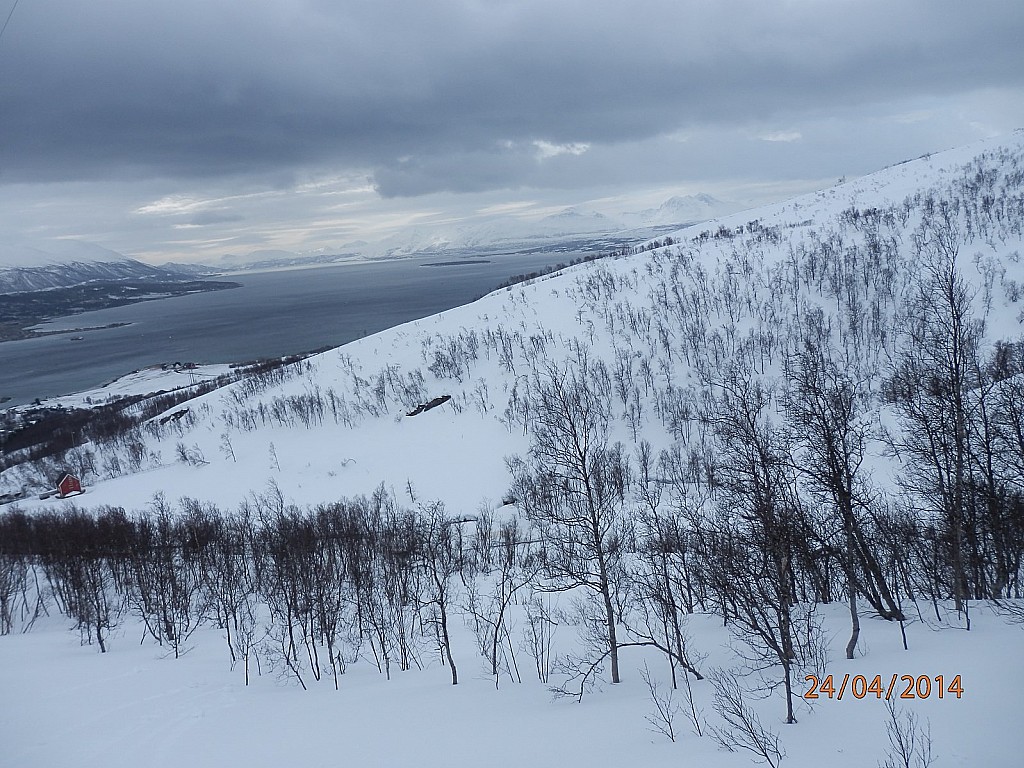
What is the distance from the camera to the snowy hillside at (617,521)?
36.7 feet

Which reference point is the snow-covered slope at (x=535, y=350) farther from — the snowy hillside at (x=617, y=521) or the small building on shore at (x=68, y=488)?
the small building on shore at (x=68, y=488)

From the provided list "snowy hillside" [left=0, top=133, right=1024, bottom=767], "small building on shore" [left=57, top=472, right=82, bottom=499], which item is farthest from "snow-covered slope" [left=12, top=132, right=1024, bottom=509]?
"small building on shore" [left=57, top=472, right=82, bottom=499]

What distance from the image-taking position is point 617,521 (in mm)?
32406

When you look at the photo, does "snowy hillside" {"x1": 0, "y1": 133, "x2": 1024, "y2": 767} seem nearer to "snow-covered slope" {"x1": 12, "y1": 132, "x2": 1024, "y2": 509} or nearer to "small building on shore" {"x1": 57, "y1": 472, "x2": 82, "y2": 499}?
"snow-covered slope" {"x1": 12, "y1": 132, "x2": 1024, "y2": 509}

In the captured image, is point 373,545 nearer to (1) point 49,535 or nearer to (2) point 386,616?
(2) point 386,616

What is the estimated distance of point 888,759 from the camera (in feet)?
25.2

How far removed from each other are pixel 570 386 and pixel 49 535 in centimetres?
4393

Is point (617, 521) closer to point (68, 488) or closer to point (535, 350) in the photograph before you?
point (535, 350)

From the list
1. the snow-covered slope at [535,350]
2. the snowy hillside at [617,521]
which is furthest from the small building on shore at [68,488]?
the snowy hillside at [617,521]

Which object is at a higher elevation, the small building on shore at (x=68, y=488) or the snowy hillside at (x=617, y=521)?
the snowy hillside at (x=617, y=521)

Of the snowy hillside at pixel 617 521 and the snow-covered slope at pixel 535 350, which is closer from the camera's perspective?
the snowy hillside at pixel 617 521

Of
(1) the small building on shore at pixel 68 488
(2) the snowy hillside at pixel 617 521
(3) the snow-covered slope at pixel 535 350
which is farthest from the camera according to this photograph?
(3) the snow-covered slope at pixel 535 350

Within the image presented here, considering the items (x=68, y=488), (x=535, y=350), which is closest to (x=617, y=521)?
(x=535, y=350)

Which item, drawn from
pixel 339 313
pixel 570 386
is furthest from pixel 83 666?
pixel 339 313
